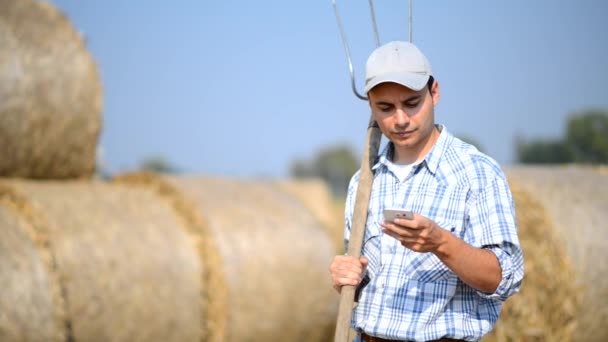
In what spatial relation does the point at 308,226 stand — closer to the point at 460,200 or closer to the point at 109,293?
the point at 109,293

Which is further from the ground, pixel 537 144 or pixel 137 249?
pixel 537 144

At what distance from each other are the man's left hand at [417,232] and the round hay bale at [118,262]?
2.66 metres

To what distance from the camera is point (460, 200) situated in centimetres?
180

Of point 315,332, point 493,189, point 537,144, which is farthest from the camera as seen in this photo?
point 537,144

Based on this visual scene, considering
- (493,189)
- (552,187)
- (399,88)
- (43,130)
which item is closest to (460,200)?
(493,189)

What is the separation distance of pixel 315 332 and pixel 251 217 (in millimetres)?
823

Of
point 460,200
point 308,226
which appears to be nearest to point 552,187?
point 308,226

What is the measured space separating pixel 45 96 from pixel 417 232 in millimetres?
3557

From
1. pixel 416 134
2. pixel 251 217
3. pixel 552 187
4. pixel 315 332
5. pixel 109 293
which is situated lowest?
pixel 315 332

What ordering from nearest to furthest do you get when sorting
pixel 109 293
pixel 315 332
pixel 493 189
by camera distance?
pixel 493 189
pixel 109 293
pixel 315 332

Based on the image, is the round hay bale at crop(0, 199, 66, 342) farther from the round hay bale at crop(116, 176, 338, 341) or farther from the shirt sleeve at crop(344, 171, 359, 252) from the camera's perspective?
the shirt sleeve at crop(344, 171, 359, 252)

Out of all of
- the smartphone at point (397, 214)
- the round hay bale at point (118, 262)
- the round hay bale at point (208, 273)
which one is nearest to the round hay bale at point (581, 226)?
the round hay bale at point (208, 273)

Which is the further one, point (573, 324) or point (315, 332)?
point (315, 332)

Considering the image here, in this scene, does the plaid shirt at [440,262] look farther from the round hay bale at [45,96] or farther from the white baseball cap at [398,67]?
the round hay bale at [45,96]
